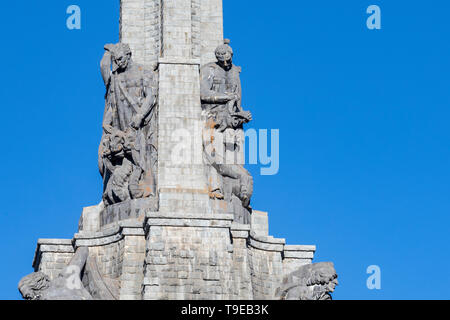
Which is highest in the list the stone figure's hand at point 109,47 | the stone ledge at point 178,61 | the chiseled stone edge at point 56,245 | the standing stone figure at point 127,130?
the stone figure's hand at point 109,47

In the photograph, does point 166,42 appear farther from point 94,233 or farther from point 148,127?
point 94,233

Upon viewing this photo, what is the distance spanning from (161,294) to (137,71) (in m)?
7.34

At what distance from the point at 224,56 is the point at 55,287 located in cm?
896

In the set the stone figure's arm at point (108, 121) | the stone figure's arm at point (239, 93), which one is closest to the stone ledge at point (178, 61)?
the stone figure's arm at point (239, 93)

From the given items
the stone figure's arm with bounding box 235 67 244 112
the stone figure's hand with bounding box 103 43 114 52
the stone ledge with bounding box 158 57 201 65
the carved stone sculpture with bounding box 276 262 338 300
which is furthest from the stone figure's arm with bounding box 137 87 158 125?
the carved stone sculpture with bounding box 276 262 338 300

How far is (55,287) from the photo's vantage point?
1463 inches

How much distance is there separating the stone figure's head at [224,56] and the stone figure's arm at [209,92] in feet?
1.39

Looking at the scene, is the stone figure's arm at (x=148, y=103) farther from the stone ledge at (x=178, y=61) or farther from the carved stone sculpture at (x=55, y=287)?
the carved stone sculpture at (x=55, y=287)

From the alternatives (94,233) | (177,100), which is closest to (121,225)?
(94,233)

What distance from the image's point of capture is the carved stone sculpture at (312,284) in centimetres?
3891

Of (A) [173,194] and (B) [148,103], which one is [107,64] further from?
(A) [173,194]

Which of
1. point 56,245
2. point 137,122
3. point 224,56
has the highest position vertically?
point 224,56

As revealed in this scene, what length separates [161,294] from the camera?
3747cm

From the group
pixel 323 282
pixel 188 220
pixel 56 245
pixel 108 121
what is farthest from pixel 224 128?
pixel 56 245
